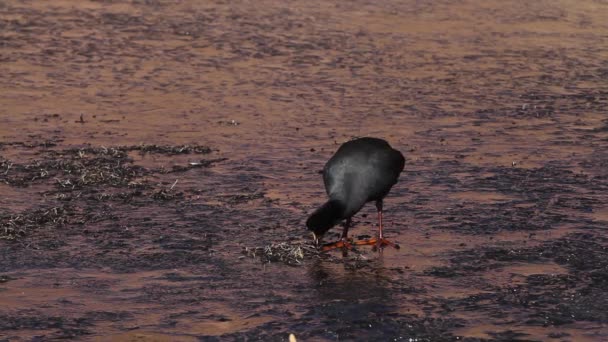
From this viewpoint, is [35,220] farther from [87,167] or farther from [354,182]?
[354,182]

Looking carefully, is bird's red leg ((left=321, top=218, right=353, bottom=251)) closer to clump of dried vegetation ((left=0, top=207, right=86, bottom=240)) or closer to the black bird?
the black bird

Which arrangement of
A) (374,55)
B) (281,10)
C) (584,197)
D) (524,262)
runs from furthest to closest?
1. (281,10)
2. (374,55)
3. (584,197)
4. (524,262)

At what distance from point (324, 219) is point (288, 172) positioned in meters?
3.12

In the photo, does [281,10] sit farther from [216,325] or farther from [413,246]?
[216,325]

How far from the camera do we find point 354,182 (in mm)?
8922

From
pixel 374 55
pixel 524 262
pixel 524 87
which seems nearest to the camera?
pixel 524 262

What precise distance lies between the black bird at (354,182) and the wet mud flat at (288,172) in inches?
14.7

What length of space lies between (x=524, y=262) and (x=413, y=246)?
920 mm

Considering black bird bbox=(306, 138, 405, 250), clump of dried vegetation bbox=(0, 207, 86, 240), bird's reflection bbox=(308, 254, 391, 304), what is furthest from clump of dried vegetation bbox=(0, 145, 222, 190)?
bird's reflection bbox=(308, 254, 391, 304)

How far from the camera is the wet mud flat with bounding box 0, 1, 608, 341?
794 cm

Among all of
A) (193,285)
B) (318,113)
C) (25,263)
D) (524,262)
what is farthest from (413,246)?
(318,113)

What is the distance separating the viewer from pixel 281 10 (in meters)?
20.7

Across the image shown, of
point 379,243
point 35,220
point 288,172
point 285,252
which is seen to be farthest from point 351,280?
point 288,172

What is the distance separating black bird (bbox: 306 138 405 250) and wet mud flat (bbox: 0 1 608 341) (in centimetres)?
37
